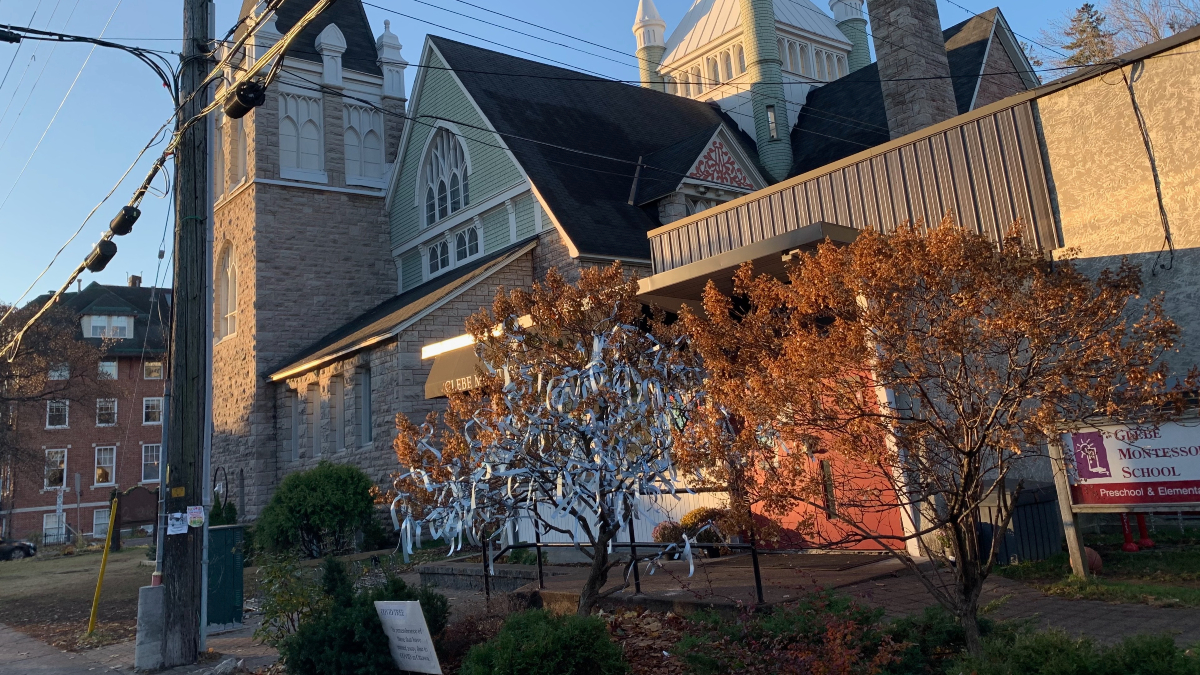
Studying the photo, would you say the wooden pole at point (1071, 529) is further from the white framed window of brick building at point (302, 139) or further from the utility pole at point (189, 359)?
the white framed window of brick building at point (302, 139)

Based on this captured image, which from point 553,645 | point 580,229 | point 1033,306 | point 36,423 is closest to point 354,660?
point 553,645

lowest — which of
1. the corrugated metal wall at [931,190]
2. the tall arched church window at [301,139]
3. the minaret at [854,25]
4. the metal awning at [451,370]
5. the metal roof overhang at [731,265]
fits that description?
the metal awning at [451,370]

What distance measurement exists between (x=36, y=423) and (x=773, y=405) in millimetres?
51326

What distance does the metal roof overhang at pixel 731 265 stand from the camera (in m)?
10.6

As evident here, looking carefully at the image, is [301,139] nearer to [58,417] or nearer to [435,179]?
[435,179]

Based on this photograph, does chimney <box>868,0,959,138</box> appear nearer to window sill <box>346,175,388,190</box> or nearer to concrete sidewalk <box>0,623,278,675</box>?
concrete sidewalk <box>0,623,278,675</box>

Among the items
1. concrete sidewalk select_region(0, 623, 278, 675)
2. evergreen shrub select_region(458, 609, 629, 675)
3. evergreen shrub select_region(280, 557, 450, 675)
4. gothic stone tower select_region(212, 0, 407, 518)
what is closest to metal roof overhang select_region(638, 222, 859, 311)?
evergreen shrub select_region(458, 609, 629, 675)

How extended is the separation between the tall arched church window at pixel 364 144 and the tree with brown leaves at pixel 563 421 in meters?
20.5

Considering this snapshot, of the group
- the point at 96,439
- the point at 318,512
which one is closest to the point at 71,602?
the point at 318,512

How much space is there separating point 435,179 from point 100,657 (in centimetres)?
1663

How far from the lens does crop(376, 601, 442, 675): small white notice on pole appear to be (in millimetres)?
6926

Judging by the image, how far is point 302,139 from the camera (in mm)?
27031

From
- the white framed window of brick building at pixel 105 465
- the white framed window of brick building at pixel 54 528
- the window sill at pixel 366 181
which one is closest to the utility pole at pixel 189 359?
the window sill at pixel 366 181

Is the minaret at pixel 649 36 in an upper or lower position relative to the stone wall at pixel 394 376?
upper
